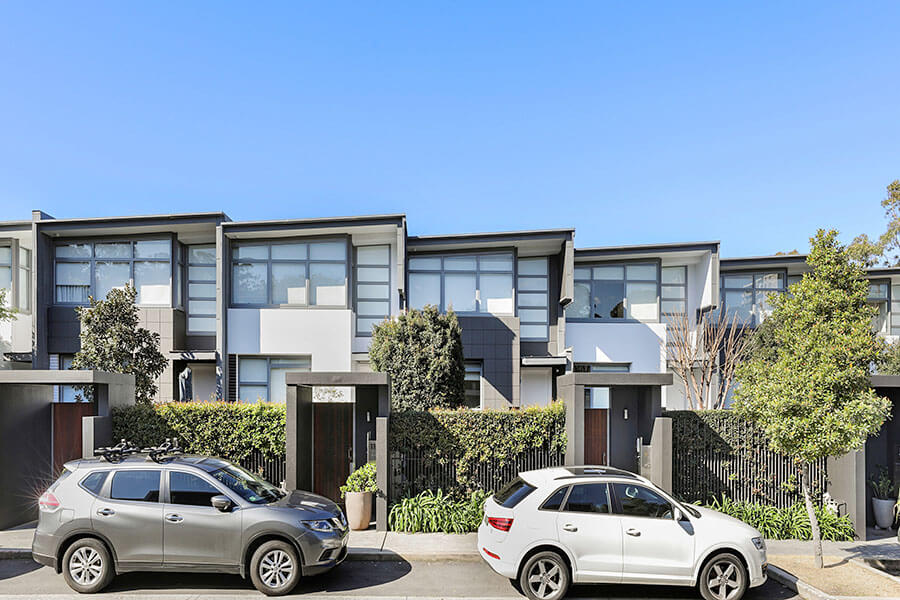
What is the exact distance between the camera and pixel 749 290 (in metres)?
22.6

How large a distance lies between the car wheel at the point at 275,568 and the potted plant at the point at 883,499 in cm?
1087

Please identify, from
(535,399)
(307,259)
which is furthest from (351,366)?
(535,399)

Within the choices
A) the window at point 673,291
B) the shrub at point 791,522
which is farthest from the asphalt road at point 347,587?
the window at point 673,291

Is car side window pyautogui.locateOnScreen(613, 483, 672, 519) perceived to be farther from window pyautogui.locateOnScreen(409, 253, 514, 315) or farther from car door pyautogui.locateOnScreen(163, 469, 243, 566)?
window pyautogui.locateOnScreen(409, 253, 514, 315)

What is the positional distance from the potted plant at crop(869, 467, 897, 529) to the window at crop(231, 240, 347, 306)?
14.2 m

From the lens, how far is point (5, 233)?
19766 millimetres

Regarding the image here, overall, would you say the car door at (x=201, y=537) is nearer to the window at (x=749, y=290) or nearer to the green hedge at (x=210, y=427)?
the green hedge at (x=210, y=427)

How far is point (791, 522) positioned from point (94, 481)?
36.6ft

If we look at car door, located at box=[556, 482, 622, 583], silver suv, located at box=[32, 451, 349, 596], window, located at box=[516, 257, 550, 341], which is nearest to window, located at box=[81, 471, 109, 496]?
silver suv, located at box=[32, 451, 349, 596]

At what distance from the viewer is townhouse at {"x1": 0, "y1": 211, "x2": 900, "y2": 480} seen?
19.2 m

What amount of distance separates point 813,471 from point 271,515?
9850 mm

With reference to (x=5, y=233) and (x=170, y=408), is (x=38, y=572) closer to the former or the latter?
(x=170, y=408)

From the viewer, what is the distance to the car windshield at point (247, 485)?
8.48m

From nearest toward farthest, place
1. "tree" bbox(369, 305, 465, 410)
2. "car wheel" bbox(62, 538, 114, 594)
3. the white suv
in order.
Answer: the white suv
"car wheel" bbox(62, 538, 114, 594)
"tree" bbox(369, 305, 465, 410)
